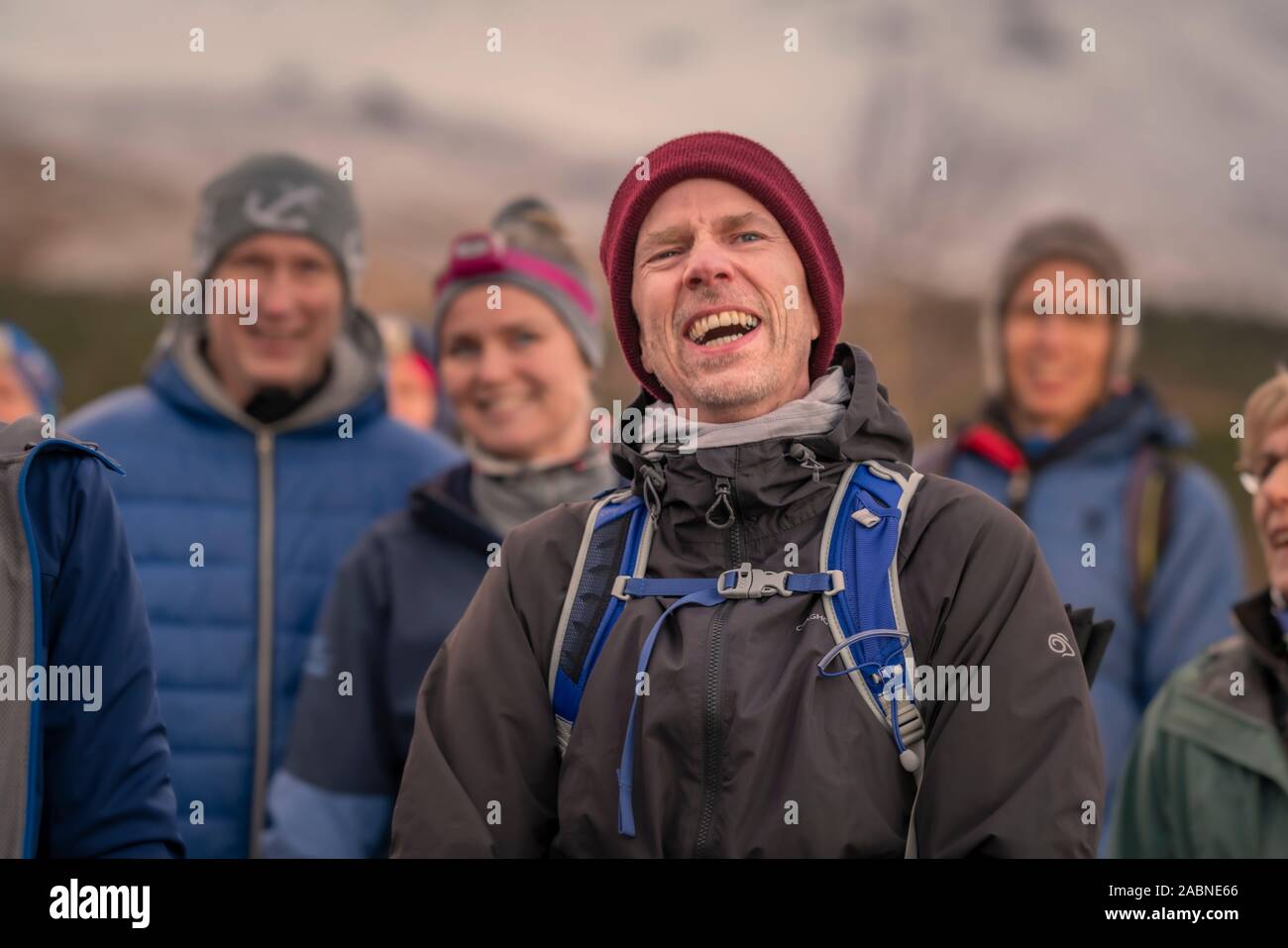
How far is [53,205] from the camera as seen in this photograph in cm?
1205

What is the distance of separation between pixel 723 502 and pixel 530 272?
2.36m

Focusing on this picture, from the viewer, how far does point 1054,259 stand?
5.95 metres

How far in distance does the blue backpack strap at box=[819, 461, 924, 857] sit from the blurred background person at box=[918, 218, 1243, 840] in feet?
→ 7.59

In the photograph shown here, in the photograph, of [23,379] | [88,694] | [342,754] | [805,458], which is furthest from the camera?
[23,379]

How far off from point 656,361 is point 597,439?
202cm

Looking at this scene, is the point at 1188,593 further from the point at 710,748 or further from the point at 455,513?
the point at 710,748

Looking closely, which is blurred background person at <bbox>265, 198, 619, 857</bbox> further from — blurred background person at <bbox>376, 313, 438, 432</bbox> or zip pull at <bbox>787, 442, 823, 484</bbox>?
blurred background person at <bbox>376, 313, 438, 432</bbox>

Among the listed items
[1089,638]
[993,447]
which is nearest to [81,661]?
[1089,638]

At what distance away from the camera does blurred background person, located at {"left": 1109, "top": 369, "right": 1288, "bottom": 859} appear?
3977mm

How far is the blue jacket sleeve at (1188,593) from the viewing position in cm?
497

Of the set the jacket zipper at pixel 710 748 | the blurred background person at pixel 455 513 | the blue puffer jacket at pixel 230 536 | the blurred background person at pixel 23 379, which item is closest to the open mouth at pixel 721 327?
the jacket zipper at pixel 710 748

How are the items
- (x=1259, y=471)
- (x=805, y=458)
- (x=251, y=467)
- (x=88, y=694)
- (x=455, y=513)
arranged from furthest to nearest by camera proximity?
(x=251, y=467), (x=455, y=513), (x=1259, y=471), (x=805, y=458), (x=88, y=694)

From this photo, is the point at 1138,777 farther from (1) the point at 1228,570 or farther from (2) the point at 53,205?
(2) the point at 53,205

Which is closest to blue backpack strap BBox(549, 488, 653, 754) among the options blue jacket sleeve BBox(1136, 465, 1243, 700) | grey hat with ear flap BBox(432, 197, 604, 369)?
grey hat with ear flap BBox(432, 197, 604, 369)
